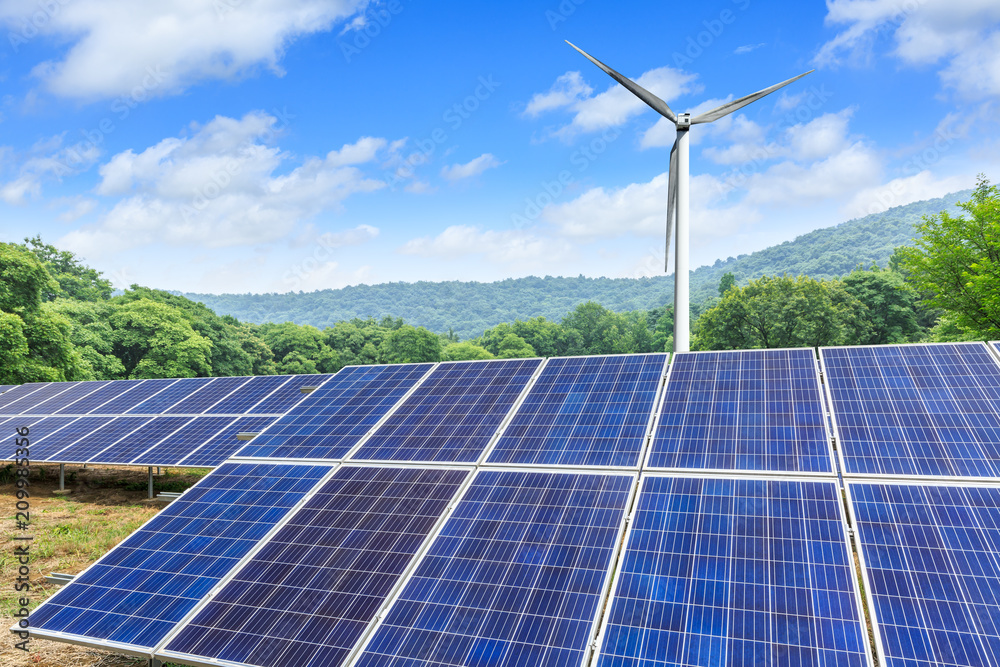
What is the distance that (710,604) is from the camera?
25.5ft

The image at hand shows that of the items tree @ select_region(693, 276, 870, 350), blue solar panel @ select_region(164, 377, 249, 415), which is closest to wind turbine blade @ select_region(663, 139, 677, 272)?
blue solar panel @ select_region(164, 377, 249, 415)

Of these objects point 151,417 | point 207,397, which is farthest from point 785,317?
point 151,417

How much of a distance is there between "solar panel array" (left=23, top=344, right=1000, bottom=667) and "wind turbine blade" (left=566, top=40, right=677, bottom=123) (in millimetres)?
10039

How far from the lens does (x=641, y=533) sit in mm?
9164

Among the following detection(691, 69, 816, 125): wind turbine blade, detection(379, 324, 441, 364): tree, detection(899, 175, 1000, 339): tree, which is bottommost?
detection(379, 324, 441, 364): tree

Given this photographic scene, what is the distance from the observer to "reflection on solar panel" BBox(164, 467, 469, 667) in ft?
27.9

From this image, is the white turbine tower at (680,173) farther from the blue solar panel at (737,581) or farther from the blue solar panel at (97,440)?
the blue solar panel at (97,440)

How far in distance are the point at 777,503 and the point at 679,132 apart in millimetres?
13914

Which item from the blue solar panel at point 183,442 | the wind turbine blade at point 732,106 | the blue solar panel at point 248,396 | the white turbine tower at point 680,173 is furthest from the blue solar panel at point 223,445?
the wind turbine blade at point 732,106

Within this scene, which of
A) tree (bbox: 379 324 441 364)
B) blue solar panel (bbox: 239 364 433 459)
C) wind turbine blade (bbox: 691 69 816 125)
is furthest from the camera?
tree (bbox: 379 324 441 364)

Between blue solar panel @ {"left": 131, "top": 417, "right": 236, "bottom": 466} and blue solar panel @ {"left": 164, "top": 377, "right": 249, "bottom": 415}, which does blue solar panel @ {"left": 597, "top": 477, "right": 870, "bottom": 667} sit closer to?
blue solar panel @ {"left": 131, "top": 417, "right": 236, "bottom": 466}

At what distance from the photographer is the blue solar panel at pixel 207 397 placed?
83.8 ft

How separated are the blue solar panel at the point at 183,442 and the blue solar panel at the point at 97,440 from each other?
2458mm

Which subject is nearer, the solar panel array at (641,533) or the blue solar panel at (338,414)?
the solar panel array at (641,533)
